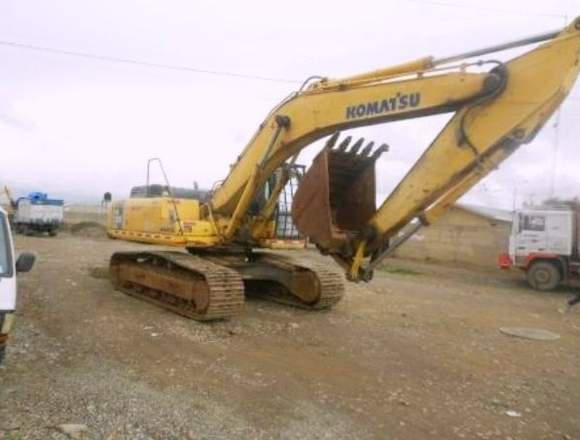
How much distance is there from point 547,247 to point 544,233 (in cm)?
41

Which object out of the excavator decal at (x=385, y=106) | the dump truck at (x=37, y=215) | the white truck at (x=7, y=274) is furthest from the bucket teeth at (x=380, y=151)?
the dump truck at (x=37, y=215)

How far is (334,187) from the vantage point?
830 cm

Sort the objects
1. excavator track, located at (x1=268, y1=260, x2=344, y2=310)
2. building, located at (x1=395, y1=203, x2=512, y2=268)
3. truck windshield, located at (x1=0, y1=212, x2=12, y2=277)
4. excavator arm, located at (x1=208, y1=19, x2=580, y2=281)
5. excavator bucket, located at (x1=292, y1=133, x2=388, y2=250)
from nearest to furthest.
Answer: truck windshield, located at (x1=0, y1=212, x2=12, y2=277)
excavator arm, located at (x1=208, y1=19, x2=580, y2=281)
excavator bucket, located at (x1=292, y1=133, x2=388, y2=250)
excavator track, located at (x1=268, y1=260, x2=344, y2=310)
building, located at (x1=395, y1=203, x2=512, y2=268)

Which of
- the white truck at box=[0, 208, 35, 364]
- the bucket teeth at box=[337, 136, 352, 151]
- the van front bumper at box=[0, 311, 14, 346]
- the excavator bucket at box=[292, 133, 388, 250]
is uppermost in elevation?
the bucket teeth at box=[337, 136, 352, 151]

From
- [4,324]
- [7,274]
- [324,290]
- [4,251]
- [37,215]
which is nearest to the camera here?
[4,324]

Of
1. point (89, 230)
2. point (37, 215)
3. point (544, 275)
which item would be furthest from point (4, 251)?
point (89, 230)

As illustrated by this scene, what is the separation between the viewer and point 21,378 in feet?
19.3

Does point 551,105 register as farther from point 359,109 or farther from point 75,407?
point 75,407

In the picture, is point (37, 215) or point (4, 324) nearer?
point (4, 324)

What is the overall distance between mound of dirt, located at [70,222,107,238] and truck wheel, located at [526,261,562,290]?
20.4 meters

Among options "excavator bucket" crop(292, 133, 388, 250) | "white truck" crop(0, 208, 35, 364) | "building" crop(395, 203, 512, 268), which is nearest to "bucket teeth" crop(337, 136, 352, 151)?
"excavator bucket" crop(292, 133, 388, 250)

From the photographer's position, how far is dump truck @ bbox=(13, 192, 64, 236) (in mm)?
28578

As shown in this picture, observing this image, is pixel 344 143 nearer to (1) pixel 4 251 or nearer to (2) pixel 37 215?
(1) pixel 4 251

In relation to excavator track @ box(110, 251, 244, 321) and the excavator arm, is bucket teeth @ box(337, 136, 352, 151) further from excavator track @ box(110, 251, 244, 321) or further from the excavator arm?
excavator track @ box(110, 251, 244, 321)
